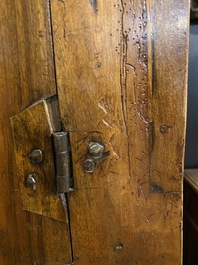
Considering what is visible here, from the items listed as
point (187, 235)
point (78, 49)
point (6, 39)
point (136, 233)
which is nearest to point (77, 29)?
point (78, 49)

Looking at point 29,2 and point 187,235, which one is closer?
point 29,2

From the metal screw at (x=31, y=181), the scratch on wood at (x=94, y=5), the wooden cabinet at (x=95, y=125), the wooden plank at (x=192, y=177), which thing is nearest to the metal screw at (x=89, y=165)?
the wooden cabinet at (x=95, y=125)

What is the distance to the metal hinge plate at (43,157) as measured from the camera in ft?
1.62

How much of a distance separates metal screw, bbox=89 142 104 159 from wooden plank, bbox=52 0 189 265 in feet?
0.04

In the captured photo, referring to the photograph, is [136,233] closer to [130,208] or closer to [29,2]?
[130,208]

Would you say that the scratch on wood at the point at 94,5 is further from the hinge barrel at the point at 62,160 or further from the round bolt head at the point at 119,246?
the round bolt head at the point at 119,246

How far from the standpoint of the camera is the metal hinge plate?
49 centimetres

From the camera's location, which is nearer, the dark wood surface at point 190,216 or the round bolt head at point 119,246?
the round bolt head at point 119,246

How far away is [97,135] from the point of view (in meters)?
0.50

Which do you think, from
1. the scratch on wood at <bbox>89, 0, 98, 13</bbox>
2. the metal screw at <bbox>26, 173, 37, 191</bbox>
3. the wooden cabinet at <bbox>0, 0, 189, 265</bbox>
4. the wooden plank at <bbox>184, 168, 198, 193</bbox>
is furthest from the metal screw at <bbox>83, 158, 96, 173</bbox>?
the wooden plank at <bbox>184, 168, 198, 193</bbox>

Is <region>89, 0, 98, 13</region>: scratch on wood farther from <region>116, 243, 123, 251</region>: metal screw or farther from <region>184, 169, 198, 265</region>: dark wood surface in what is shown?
<region>184, 169, 198, 265</region>: dark wood surface

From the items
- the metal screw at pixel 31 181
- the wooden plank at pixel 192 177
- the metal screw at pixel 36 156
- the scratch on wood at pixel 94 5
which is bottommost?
the wooden plank at pixel 192 177

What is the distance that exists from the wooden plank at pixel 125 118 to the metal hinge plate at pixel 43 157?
0.9 inches

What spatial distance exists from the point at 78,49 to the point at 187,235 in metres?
0.91
